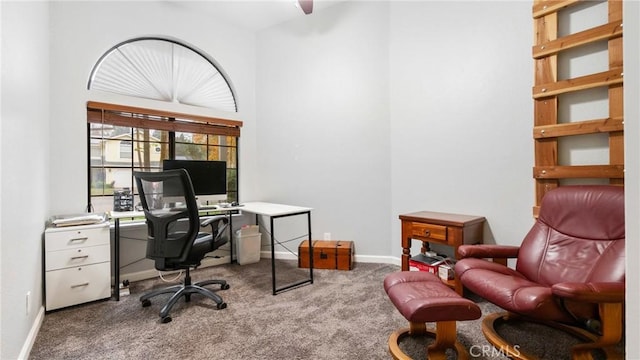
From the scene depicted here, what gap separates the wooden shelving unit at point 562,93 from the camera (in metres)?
2.04

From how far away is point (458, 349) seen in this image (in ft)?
5.44

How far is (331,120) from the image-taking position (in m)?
3.64

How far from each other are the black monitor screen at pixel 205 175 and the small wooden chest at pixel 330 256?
119cm

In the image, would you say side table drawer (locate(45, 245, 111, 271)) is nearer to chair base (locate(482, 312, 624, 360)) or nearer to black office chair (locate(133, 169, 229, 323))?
black office chair (locate(133, 169, 229, 323))

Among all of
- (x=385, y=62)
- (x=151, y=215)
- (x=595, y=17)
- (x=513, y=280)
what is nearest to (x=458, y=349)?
(x=513, y=280)

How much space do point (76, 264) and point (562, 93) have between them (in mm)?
4123

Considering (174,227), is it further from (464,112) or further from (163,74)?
(464,112)

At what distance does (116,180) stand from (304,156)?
6.84 feet

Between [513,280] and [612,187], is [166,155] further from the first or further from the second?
[612,187]

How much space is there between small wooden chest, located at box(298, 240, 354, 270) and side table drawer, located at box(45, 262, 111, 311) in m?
1.86

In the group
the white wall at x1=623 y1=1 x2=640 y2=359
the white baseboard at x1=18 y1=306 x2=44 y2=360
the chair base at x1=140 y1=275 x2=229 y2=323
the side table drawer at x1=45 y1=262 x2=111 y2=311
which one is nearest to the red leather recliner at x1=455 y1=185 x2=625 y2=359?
the white wall at x1=623 y1=1 x2=640 y2=359

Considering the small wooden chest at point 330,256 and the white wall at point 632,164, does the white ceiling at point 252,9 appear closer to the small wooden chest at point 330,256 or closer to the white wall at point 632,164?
the small wooden chest at point 330,256

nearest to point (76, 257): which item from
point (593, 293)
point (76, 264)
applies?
point (76, 264)

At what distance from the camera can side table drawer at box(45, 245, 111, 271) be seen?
233cm
